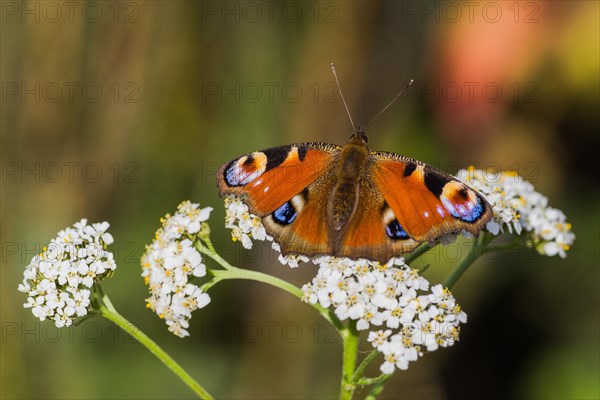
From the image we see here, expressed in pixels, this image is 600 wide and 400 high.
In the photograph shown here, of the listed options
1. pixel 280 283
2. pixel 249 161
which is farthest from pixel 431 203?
pixel 249 161

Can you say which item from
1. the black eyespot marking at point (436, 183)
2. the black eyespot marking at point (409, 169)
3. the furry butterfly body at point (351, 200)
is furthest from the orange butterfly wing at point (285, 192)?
the black eyespot marking at point (436, 183)

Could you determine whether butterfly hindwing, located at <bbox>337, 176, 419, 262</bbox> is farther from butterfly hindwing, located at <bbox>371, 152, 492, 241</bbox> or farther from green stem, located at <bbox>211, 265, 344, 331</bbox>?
green stem, located at <bbox>211, 265, 344, 331</bbox>

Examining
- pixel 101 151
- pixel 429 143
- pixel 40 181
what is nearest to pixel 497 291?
pixel 429 143

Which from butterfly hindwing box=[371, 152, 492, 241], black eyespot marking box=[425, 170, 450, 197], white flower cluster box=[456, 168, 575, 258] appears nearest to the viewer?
butterfly hindwing box=[371, 152, 492, 241]

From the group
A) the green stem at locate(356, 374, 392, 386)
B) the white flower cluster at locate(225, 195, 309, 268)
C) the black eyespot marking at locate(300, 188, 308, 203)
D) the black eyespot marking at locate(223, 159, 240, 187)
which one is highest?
the black eyespot marking at locate(223, 159, 240, 187)

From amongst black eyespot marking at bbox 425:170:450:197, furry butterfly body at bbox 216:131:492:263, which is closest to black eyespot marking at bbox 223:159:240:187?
furry butterfly body at bbox 216:131:492:263

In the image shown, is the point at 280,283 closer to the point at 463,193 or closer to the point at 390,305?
the point at 390,305

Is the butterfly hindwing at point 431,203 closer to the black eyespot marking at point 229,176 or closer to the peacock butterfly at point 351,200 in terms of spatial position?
the peacock butterfly at point 351,200
